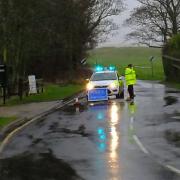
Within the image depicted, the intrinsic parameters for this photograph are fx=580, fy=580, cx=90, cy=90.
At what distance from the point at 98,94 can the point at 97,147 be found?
1641 cm

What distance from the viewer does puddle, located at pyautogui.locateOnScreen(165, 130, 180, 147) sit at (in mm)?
14219

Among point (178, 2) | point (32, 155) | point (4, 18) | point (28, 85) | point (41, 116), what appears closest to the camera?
point (32, 155)

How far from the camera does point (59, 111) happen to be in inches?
997

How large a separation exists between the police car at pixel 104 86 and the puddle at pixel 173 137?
13861 millimetres

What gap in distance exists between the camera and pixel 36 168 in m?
11.4

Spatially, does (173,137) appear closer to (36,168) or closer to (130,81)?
(36,168)

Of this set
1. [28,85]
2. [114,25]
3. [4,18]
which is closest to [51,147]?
[4,18]

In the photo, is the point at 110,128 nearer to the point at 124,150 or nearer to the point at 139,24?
the point at 124,150

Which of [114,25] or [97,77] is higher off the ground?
[114,25]

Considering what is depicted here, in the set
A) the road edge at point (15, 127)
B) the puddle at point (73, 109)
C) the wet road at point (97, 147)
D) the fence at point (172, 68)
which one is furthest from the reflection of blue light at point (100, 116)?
the fence at point (172, 68)

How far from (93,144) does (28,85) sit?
23.7 meters

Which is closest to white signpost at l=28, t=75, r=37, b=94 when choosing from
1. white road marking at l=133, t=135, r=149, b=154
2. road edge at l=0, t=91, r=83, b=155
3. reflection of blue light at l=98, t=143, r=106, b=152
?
road edge at l=0, t=91, r=83, b=155

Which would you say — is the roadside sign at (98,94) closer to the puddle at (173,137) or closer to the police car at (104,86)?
the police car at (104,86)

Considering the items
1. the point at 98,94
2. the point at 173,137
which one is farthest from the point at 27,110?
the point at 173,137
